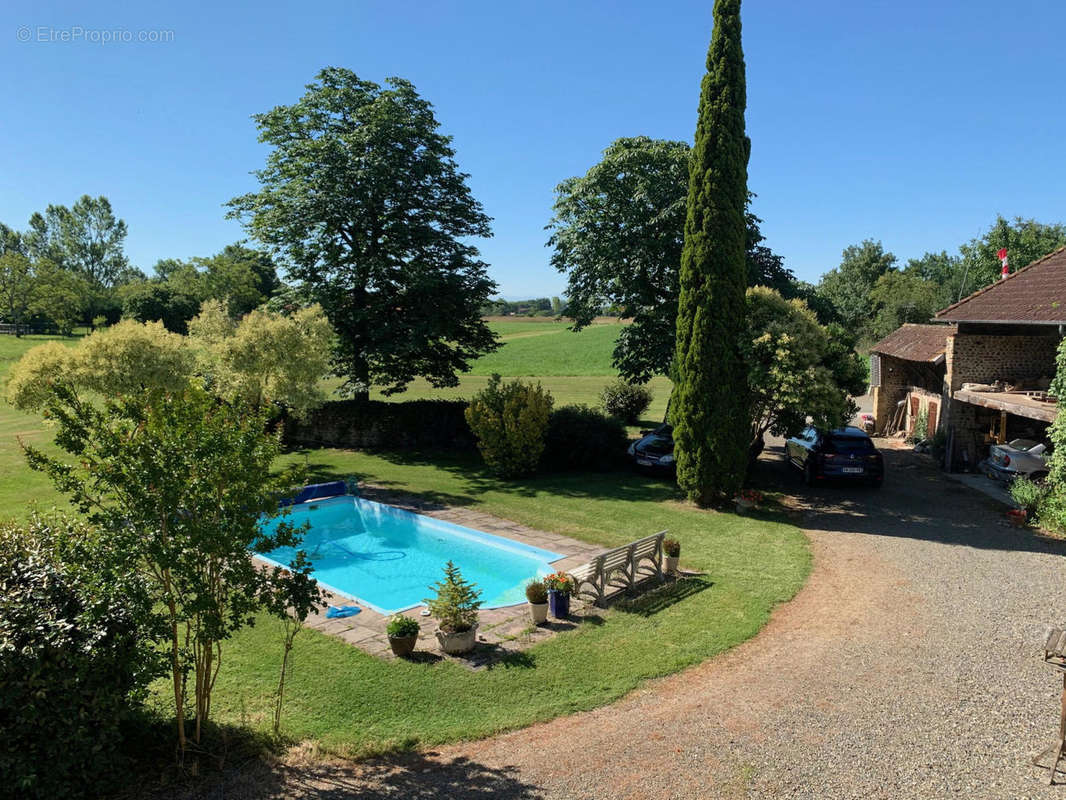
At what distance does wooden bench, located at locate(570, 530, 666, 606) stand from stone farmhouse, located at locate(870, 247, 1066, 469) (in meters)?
10.8

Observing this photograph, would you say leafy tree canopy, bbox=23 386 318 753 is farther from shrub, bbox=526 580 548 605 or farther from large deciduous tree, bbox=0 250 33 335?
large deciduous tree, bbox=0 250 33 335

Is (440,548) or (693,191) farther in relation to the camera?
(693,191)

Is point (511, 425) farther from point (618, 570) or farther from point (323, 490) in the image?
point (618, 570)

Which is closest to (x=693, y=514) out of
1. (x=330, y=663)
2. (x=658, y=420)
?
(x=330, y=663)

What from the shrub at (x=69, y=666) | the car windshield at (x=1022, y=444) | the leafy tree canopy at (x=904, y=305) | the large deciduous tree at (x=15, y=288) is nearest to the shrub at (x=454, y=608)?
the shrub at (x=69, y=666)

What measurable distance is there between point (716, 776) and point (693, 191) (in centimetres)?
1425

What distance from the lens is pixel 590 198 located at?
76.5ft

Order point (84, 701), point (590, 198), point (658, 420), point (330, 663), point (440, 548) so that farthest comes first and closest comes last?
1. point (658, 420)
2. point (590, 198)
3. point (440, 548)
4. point (330, 663)
5. point (84, 701)

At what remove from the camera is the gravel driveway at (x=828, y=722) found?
581 cm

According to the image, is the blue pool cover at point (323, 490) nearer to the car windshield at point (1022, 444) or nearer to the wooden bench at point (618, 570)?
the wooden bench at point (618, 570)

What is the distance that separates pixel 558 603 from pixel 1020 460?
14847 millimetres

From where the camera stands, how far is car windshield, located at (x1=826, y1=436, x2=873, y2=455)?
728 inches

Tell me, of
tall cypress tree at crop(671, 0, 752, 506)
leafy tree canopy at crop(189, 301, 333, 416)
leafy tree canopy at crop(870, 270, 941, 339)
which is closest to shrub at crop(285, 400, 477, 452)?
leafy tree canopy at crop(189, 301, 333, 416)

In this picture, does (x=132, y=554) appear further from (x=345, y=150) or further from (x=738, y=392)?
(x=345, y=150)
